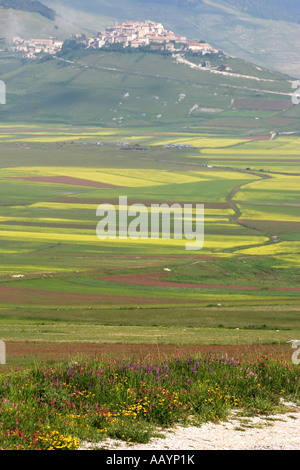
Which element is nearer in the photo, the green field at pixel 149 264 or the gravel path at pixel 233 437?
the gravel path at pixel 233 437

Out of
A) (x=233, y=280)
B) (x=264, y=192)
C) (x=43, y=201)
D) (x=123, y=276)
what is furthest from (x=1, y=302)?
(x=264, y=192)

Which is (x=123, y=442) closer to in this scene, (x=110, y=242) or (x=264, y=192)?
(x=110, y=242)

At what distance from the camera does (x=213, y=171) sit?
17312 centimetres

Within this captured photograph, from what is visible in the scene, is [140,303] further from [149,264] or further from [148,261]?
[148,261]

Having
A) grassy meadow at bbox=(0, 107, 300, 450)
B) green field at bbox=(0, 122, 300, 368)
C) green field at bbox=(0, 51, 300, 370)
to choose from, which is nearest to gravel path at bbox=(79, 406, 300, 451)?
grassy meadow at bbox=(0, 107, 300, 450)

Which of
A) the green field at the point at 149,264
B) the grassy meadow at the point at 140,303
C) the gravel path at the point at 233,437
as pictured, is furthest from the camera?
the green field at the point at 149,264

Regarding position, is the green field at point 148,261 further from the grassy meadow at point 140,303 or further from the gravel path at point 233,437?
the gravel path at point 233,437

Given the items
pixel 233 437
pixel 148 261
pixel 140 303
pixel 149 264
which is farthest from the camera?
pixel 148 261

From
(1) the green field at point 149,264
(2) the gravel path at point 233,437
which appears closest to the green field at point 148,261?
(1) the green field at point 149,264

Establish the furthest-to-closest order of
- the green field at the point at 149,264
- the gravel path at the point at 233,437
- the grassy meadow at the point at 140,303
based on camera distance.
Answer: the green field at the point at 149,264 → the grassy meadow at the point at 140,303 → the gravel path at the point at 233,437

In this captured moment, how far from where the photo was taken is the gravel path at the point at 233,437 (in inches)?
507

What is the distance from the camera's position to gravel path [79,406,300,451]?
12.9 metres

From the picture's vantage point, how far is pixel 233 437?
13.4 meters

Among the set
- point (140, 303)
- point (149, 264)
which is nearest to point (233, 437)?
point (140, 303)
